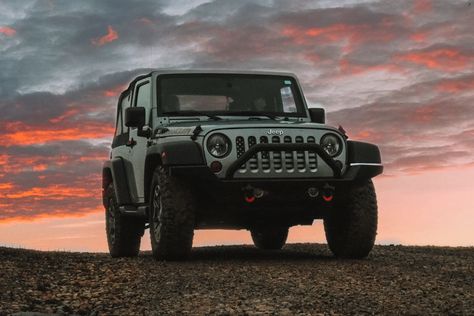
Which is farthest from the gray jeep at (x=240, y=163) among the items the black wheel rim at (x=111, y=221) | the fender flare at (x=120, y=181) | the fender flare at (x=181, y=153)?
the black wheel rim at (x=111, y=221)

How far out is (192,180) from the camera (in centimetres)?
994

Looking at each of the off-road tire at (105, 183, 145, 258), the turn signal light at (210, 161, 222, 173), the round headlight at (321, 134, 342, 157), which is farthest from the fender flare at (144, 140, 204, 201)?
the off-road tire at (105, 183, 145, 258)

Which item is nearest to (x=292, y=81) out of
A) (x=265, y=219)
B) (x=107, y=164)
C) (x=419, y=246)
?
(x=265, y=219)

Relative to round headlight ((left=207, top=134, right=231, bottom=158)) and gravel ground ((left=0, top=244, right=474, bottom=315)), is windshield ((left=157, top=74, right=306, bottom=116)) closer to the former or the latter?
round headlight ((left=207, top=134, right=231, bottom=158))

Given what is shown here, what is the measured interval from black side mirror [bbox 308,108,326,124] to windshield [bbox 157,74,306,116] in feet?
0.43

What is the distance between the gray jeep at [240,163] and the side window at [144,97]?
0.02 m

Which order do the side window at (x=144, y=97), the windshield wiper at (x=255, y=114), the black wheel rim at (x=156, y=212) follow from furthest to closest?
the side window at (x=144, y=97) < the windshield wiper at (x=255, y=114) < the black wheel rim at (x=156, y=212)

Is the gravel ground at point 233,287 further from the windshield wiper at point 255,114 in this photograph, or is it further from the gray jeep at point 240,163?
the windshield wiper at point 255,114

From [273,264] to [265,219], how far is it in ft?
2.06

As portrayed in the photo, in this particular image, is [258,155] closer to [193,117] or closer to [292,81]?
[193,117]

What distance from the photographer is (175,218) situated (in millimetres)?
9820

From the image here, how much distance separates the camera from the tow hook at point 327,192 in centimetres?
1020

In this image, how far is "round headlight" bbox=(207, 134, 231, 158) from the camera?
9.91m

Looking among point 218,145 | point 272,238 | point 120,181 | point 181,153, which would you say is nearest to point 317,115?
point 218,145
